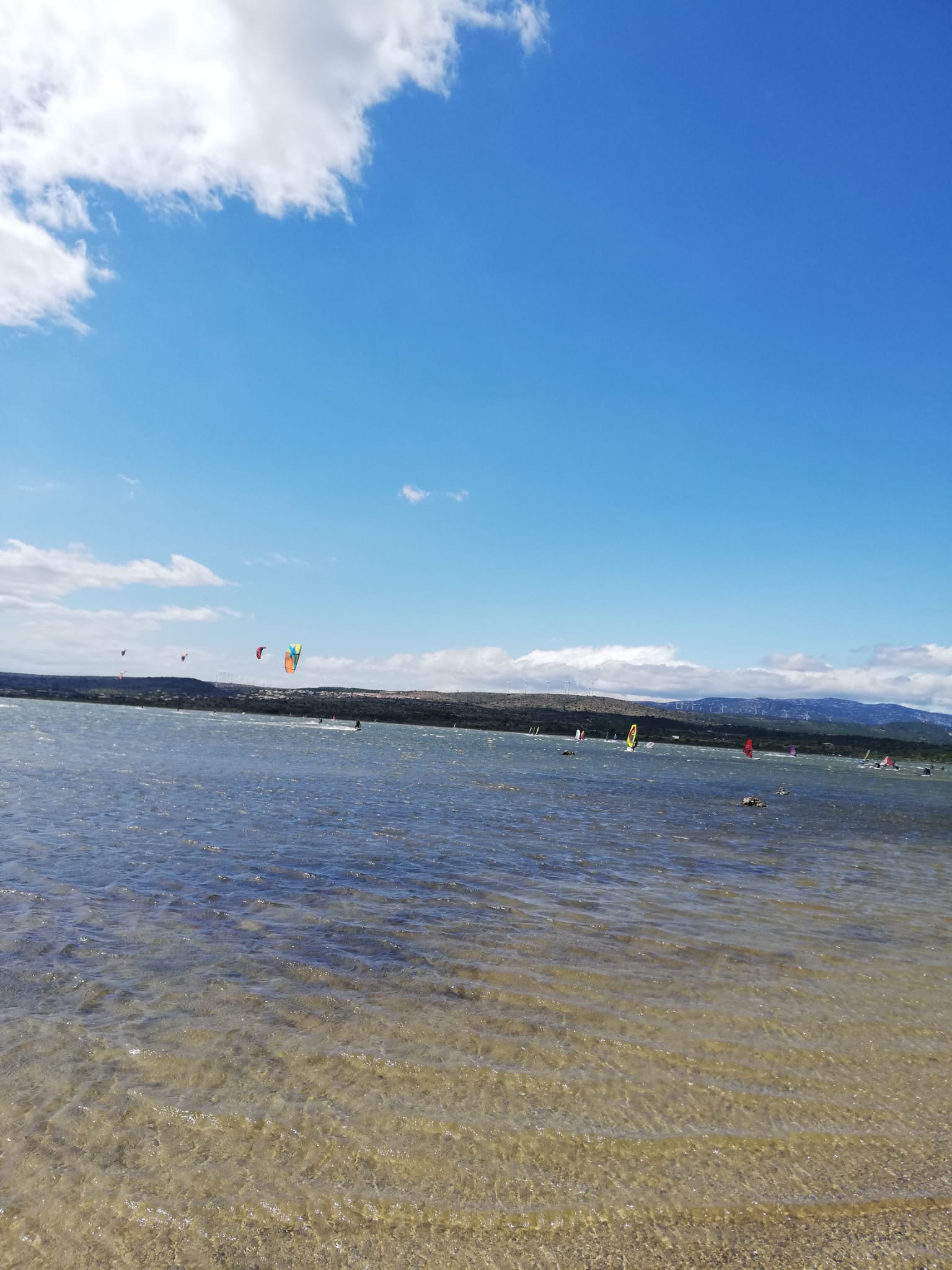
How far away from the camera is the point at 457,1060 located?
6934 mm

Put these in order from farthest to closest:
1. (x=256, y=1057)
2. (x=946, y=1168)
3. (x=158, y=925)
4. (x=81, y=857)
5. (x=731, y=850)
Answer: (x=731, y=850), (x=81, y=857), (x=158, y=925), (x=256, y=1057), (x=946, y=1168)

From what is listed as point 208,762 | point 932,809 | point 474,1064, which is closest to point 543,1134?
point 474,1064

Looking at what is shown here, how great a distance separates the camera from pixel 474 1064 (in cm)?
686

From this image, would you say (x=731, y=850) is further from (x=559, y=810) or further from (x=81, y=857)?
(x=81, y=857)

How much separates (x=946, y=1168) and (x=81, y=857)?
50.5ft

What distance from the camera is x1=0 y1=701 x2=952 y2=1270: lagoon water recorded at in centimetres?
455

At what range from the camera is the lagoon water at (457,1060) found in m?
4.55

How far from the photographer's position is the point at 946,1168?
17.7ft

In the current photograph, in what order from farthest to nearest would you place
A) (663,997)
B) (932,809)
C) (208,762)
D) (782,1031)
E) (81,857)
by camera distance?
1. (932,809)
2. (208,762)
3. (81,857)
4. (663,997)
5. (782,1031)

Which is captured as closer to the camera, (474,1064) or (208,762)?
(474,1064)

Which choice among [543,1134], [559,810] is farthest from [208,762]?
[543,1134]

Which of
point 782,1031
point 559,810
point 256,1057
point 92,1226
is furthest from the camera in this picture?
point 559,810

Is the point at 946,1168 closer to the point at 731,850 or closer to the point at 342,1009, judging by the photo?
the point at 342,1009

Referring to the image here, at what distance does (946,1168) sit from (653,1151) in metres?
2.25
